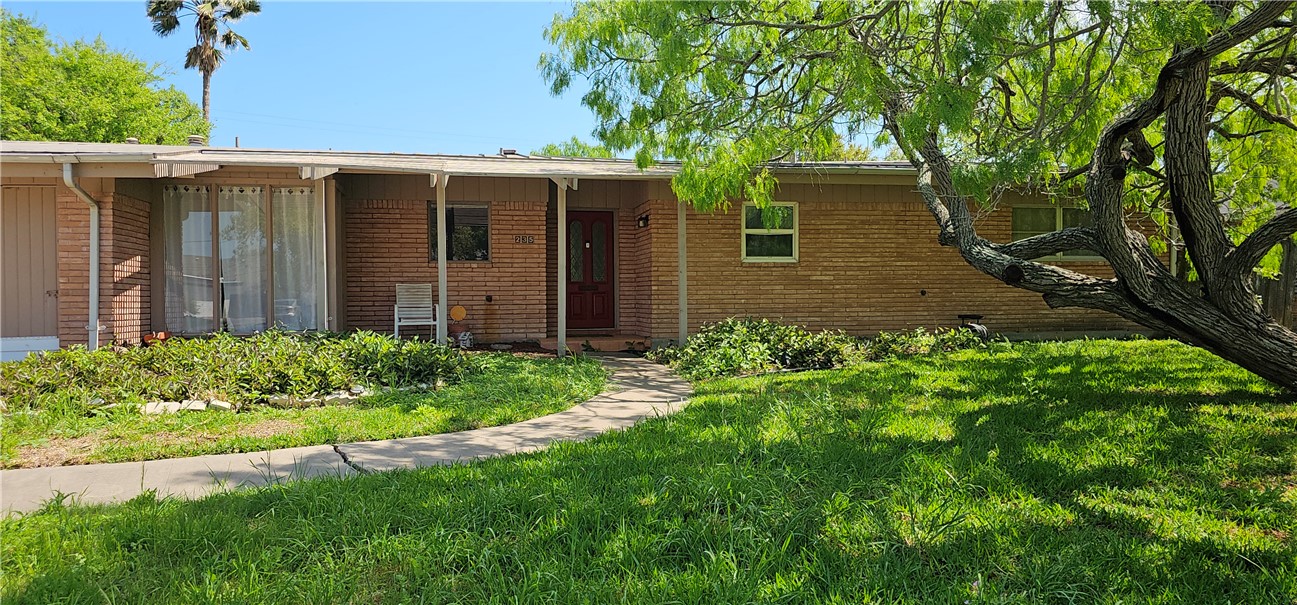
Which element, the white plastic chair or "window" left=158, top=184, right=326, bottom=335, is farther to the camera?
the white plastic chair

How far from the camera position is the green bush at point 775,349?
912 cm

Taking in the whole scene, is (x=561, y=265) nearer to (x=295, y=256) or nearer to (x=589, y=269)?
(x=589, y=269)

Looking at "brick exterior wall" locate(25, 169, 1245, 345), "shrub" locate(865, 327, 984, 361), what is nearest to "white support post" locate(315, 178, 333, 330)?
"brick exterior wall" locate(25, 169, 1245, 345)

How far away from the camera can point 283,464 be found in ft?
15.1

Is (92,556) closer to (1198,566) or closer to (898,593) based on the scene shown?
(898,593)

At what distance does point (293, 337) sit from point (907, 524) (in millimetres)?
7931

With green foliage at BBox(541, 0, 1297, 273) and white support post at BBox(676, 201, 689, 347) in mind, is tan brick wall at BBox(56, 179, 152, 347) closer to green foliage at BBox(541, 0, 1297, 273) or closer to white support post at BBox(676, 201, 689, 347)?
green foliage at BBox(541, 0, 1297, 273)

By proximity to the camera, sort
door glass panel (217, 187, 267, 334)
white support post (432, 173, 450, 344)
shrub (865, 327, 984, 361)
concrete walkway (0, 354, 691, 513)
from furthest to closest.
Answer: door glass panel (217, 187, 267, 334) → shrub (865, 327, 984, 361) → white support post (432, 173, 450, 344) → concrete walkway (0, 354, 691, 513)

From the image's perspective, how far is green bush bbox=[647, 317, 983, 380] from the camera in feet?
29.9

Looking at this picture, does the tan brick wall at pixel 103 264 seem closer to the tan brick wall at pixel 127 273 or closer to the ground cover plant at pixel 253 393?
the tan brick wall at pixel 127 273

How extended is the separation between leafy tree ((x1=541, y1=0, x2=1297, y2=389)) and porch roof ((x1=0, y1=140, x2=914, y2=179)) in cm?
184

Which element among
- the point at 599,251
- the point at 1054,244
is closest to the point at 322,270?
the point at 599,251

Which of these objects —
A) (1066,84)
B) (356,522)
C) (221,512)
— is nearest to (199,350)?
(221,512)

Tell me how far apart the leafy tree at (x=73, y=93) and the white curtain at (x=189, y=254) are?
16811mm
